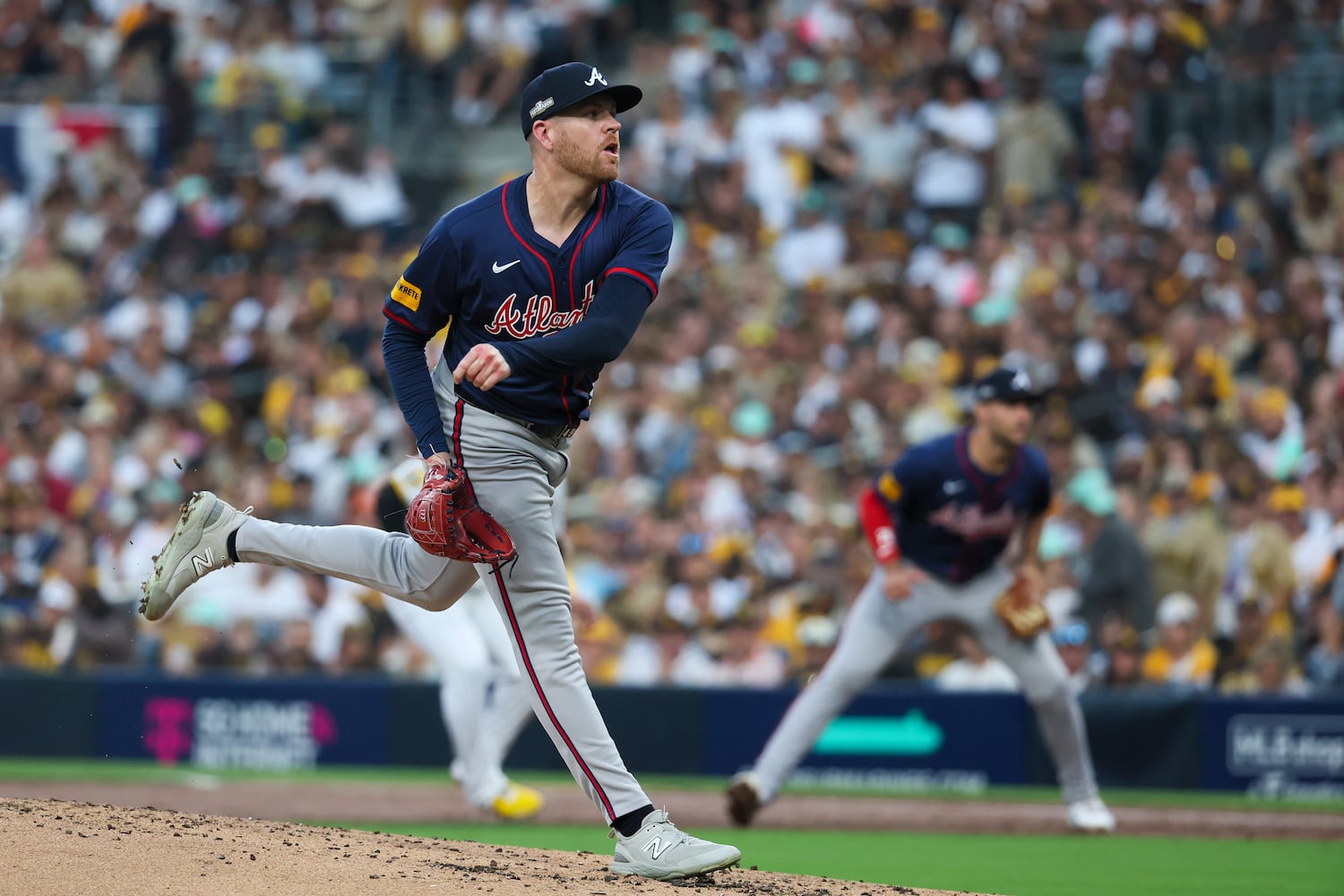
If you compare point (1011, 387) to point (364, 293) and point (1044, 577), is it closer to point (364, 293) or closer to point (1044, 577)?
point (1044, 577)

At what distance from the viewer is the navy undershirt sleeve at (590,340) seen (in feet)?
17.7

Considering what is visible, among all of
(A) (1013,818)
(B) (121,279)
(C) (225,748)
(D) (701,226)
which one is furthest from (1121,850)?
(B) (121,279)

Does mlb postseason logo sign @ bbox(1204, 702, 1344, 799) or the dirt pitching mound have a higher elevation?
the dirt pitching mound

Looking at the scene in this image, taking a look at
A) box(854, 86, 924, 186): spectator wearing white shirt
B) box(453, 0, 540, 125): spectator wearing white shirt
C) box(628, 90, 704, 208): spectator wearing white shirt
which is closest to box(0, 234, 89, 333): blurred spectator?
box(453, 0, 540, 125): spectator wearing white shirt

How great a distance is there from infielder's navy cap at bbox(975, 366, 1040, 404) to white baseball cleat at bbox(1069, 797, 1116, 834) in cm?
201

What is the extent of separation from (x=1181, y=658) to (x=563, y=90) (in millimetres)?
7743

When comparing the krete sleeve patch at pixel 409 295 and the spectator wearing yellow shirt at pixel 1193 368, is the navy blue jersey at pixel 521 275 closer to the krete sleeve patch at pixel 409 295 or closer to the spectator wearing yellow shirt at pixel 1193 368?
the krete sleeve patch at pixel 409 295

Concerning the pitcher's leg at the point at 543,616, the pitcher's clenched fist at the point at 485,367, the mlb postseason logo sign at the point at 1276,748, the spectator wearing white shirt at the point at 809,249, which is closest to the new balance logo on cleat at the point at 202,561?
the pitcher's leg at the point at 543,616

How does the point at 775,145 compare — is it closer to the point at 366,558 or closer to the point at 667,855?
the point at 366,558

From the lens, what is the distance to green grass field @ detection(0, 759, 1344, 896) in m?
6.88

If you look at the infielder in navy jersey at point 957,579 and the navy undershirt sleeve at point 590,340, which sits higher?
the navy undershirt sleeve at point 590,340

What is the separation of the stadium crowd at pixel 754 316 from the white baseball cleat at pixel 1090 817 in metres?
2.99

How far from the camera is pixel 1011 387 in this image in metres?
8.64

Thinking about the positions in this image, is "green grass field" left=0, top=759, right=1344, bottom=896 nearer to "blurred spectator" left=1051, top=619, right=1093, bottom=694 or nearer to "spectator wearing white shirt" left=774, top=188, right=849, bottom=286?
"blurred spectator" left=1051, top=619, right=1093, bottom=694
